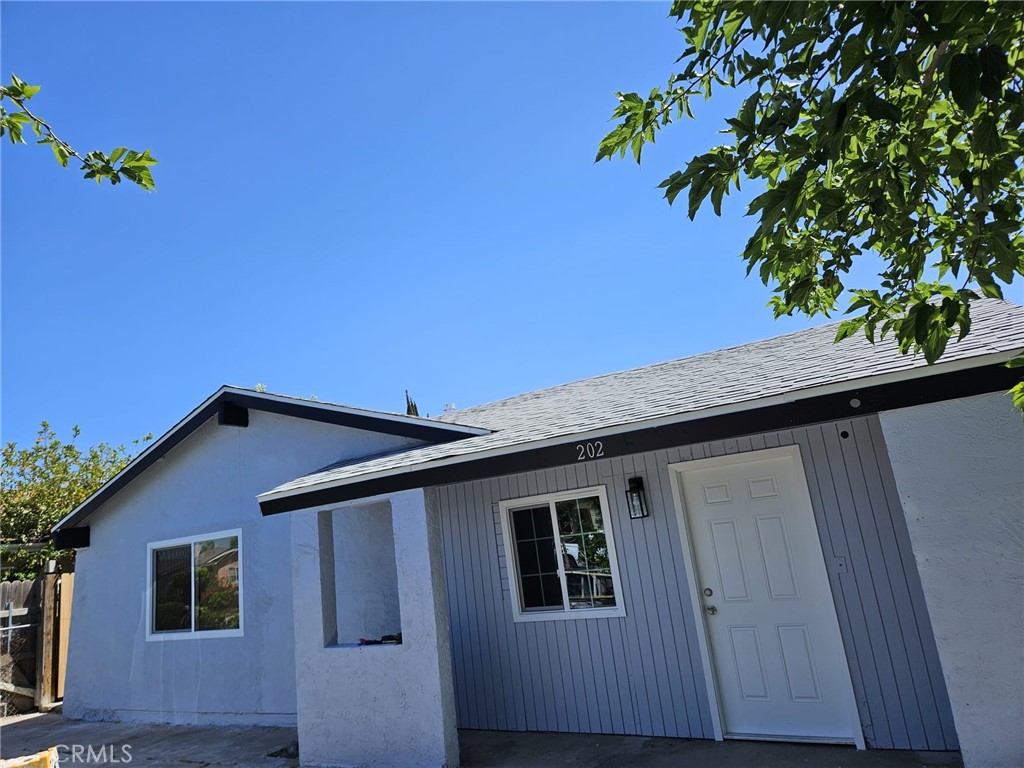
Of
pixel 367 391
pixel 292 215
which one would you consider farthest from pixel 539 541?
pixel 367 391

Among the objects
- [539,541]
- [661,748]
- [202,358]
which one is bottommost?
[661,748]

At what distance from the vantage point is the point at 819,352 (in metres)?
6.61

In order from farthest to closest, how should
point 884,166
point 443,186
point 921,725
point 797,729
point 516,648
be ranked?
point 443,186, point 516,648, point 797,729, point 921,725, point 884,166

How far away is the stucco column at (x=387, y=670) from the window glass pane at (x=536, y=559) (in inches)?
50.2

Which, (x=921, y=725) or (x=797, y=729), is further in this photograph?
(x=797, y=729)

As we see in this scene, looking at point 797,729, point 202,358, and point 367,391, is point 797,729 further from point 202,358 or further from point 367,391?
point 367,391

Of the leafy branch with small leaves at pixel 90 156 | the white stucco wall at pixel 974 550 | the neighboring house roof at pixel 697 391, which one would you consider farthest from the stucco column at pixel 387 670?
the white stucco wall at pixel 974 550

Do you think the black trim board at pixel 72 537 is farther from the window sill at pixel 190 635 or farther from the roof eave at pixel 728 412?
the roof eave at pixel 728 412

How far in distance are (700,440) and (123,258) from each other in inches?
375

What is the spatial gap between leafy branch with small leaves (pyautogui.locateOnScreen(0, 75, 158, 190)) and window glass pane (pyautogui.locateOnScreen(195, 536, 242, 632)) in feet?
22.9

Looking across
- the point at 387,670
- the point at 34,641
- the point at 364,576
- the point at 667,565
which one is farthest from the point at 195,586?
the point at 667,565

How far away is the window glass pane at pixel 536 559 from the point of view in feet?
23.3

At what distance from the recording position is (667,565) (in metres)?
6.36

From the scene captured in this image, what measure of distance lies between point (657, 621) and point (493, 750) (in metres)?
2.07
